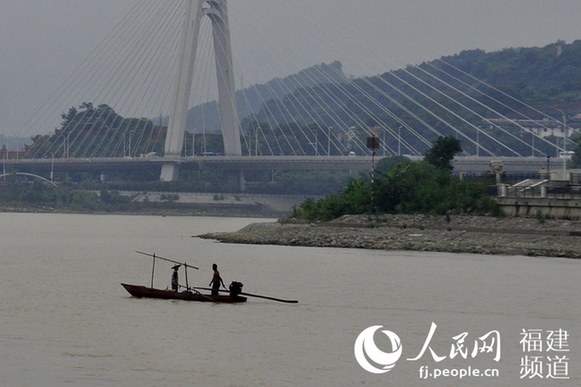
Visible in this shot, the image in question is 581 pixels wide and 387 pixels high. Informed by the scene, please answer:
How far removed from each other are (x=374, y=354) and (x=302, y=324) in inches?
148

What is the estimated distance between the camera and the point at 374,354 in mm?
21031

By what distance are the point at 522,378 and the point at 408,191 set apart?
3349 centimetres

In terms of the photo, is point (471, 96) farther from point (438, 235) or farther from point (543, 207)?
point (438, 235)

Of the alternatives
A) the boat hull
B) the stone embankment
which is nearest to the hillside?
the stone embankment

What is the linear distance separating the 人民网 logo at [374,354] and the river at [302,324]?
78mm

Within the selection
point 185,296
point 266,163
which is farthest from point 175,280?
point 266,163

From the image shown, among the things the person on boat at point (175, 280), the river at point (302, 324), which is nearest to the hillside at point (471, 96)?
the river at point (302, 324)

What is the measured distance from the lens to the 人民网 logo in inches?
784

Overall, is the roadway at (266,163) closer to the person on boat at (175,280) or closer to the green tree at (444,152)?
the green tree at (444,152)

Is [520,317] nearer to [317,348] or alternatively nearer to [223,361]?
[317,348]

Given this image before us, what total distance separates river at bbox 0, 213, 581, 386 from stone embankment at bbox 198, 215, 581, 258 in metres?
1.97

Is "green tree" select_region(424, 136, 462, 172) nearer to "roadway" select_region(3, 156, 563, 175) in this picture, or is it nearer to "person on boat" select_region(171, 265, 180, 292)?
"roadway" select_region(3, 156, 563, 175)

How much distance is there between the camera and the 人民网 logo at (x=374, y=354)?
19.9 meters

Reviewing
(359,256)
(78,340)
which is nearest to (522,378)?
(78,340)
